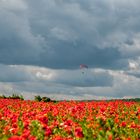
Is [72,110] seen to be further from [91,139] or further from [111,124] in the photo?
[91,139]

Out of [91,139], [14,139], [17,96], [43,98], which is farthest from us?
[17,96]

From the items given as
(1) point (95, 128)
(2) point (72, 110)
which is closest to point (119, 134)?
(1) point (95, 128)

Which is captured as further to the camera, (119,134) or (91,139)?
(119,134)

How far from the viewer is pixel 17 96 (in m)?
42.8

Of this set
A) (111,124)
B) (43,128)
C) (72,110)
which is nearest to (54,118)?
(72,110)

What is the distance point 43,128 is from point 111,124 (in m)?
A: 2.29

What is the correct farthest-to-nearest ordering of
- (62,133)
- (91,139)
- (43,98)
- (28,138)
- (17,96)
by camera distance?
(17,96) → (43,98) → (62,133) → (91,139) → (28,138)

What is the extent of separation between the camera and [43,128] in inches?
383

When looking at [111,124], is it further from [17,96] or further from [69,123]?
[17,96]

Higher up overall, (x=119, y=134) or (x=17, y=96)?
(x=17, y=96)

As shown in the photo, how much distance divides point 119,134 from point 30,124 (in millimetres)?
2031

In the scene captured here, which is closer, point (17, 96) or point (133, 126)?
point (133, 126)

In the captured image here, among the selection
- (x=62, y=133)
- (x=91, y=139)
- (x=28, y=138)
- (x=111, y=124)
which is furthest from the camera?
(x=111, y=124)

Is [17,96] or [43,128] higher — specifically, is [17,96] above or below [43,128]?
above
